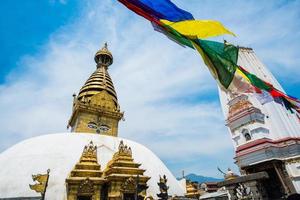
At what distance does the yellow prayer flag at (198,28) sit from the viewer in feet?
14.5

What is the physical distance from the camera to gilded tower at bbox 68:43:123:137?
73.8ft

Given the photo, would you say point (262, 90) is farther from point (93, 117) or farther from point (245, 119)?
point (93, 117)

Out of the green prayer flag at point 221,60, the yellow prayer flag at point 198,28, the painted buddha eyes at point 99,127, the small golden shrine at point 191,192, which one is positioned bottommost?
the small golden shrine at point 191,192

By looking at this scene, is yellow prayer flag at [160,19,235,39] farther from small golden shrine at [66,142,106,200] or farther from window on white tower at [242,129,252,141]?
window on white tower at [242,129,252,141]

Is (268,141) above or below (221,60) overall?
above

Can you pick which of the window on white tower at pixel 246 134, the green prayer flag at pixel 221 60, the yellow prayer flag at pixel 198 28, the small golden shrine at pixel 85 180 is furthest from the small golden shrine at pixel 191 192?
the yellow prayer flag at pixel 198 28

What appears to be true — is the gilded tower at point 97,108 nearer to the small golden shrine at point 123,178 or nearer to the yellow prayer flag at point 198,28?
the small golden shrine at point 123,178

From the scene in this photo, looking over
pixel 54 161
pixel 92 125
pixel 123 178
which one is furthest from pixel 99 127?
pixel 123 178

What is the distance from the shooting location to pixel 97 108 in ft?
76.7

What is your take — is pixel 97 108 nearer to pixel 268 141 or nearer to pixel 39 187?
pixel 39 187

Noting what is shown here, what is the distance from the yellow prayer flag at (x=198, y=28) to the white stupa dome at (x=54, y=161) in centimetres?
1260

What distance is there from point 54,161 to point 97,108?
965 centimetres

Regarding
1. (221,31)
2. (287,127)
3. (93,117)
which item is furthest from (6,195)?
(287,127)

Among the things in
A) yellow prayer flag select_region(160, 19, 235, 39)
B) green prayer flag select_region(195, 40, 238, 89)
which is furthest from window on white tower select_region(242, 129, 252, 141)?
yellow prayer flag select_region(160, 19, 235, 39)
